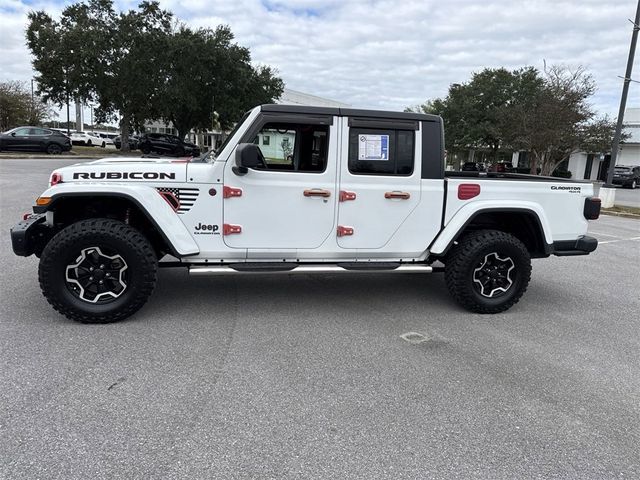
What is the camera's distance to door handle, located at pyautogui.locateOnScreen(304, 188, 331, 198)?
4.53 meters

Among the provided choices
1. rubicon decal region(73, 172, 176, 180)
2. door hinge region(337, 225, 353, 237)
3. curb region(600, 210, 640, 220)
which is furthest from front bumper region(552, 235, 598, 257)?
curb region(600, 210, 640, 220)

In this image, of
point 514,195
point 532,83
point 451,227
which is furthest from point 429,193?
point 532,83

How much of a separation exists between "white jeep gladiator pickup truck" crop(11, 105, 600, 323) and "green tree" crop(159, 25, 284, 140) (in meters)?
Answer: 31.3

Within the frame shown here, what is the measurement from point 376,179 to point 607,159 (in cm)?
4572

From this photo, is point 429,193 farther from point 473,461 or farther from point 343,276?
point 473,461

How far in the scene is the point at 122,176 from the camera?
4.23 metres

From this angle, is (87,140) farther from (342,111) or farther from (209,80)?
(342,111)

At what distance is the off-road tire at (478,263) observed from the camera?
16.0 feet

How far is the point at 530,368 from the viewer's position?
12.5 ft

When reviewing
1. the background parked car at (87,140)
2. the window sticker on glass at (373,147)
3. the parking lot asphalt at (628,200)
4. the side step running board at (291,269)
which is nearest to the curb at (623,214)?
the parking lot asphalt at (628,200)

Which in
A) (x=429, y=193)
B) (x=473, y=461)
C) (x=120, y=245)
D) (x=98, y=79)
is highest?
(x=98, y=79)

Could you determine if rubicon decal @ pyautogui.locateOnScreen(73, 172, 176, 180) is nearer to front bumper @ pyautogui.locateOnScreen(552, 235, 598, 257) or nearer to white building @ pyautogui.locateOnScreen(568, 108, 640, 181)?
front bumper @ pyautogui.locateOnScreen(552, 235, 598, 257)

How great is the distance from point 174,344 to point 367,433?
6.08 ft

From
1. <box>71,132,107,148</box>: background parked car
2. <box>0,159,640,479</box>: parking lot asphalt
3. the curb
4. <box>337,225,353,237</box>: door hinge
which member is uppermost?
<box>71,132,107,148</box>: background parked car
